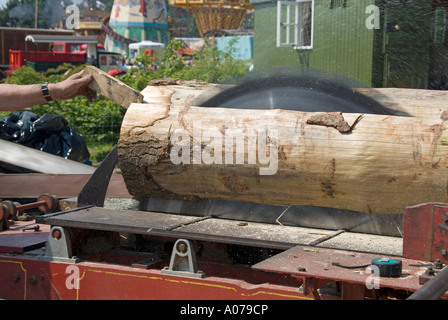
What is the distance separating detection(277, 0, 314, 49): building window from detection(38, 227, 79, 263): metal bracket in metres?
9.73

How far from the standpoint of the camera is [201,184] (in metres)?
3.35

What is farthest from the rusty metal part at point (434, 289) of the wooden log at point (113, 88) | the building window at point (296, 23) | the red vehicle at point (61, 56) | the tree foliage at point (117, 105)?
the red vehicle at point (61, 56)

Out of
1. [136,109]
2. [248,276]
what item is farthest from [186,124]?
[248,276]

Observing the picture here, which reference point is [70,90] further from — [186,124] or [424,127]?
[424,127]

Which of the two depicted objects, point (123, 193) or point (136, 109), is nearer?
point (136, 109)

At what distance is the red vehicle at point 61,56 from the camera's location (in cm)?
1999

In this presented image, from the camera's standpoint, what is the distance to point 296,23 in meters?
12.6

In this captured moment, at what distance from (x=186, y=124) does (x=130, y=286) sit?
2.96 ft

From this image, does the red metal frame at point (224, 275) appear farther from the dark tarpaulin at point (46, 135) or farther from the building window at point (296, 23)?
the building window at point (296, 23)

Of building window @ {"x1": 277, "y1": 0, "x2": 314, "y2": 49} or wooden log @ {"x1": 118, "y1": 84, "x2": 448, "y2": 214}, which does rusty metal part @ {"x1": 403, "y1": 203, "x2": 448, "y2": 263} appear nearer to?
wooden log @ {"x1": 118, "y1": 84, "x2": 448, "y2": 214}

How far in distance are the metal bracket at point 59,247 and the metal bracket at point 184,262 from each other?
1.82 ft

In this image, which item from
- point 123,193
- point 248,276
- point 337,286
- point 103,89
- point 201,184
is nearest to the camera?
point 337,286

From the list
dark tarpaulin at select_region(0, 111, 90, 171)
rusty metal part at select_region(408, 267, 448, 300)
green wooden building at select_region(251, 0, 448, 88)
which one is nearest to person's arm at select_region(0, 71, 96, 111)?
rusty metal part at select_region(408, 267, 448, 300)
